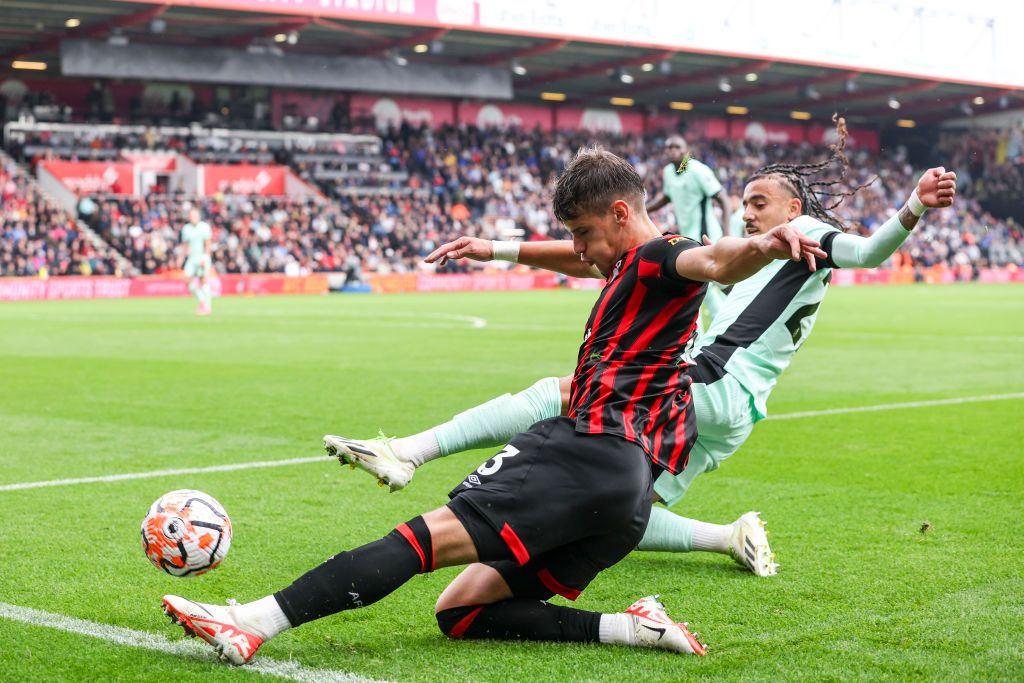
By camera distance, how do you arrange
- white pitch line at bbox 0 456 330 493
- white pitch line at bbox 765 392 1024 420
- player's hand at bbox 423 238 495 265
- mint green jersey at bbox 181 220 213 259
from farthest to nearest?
mint green jersey at bbox 181 220 213 259
white pitch line at bbox 765 392 1024 420
white pitch line at bbox 0 456 330 493
player's hand at bbox 423 238 495 265

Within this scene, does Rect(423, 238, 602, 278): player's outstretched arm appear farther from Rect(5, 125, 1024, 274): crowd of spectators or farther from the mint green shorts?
Rect(5, 125, 1024, 274): crowd of spectators

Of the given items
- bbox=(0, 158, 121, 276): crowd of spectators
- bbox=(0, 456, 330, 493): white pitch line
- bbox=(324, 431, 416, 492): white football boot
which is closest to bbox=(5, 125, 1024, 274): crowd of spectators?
bbox=(0, 158, 121, 276): crowd of spectators

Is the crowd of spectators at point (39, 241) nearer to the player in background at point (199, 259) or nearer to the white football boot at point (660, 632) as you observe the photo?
the player in background at point (199, 259)

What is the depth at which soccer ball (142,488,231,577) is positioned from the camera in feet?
13.3

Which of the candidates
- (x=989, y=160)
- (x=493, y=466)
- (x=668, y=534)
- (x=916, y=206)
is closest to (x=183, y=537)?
(x=493, y=466)

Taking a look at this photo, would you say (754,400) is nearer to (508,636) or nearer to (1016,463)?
(508,636)

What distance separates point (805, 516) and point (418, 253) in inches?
1451

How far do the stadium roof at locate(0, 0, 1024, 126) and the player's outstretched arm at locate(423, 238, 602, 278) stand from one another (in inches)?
1363

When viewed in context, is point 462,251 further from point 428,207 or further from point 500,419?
point 428,207

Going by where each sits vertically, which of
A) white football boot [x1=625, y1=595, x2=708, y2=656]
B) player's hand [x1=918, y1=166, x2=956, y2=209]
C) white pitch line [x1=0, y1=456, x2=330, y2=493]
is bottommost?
white pitch line [x1=0, y1=456, x2=330, y2=493]

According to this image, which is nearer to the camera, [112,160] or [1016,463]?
[1016,463]

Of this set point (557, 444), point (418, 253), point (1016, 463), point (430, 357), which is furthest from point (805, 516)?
point (418, 253)

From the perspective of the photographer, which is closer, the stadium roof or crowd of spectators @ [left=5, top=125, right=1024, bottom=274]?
crowd of spectators @ [left=5, top=125, right=1024, bottom=274]

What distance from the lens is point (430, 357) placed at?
15.2 m
